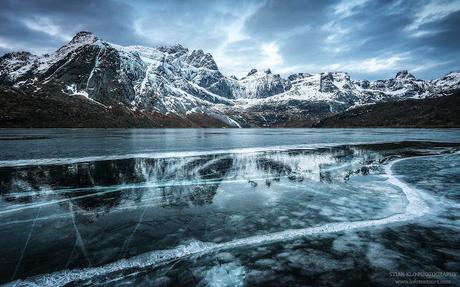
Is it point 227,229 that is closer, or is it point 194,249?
point 194,249

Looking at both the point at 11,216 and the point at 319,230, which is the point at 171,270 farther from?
the point at 11,216

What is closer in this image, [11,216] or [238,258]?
[238,258]

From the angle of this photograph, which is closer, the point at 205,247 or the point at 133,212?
the point at 205,247

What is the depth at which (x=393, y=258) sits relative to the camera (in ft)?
32.1

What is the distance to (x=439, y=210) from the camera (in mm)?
15281

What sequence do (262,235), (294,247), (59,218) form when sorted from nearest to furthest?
(294,247)
(262,235)
(59,218)

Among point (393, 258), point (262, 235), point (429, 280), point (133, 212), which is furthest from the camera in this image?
point (133, 212)

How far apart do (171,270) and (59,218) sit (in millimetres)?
8014

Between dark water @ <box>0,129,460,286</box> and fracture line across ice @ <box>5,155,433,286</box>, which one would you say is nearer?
fracture line across ice @ <box>5,155,433,286</box>

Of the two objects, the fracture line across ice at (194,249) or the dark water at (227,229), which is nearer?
the fracture line across ice at (194,249)

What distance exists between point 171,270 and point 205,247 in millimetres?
1967

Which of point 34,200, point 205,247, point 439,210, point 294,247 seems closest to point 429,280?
point 294,247

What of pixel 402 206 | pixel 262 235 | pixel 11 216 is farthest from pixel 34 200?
pixel 402 206

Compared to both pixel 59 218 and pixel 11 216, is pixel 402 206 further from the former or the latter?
pixel 11 216
